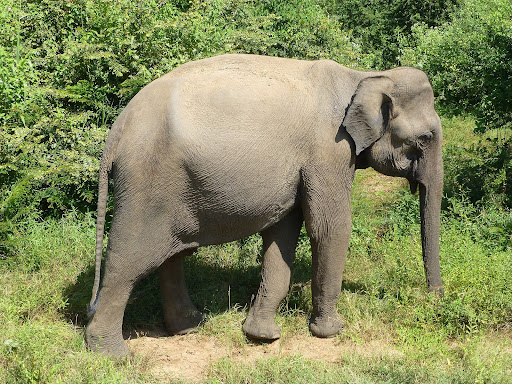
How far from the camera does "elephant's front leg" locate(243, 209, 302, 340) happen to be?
209 inches

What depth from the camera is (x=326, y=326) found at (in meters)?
5.38

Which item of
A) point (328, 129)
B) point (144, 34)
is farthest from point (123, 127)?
point (144, 34)

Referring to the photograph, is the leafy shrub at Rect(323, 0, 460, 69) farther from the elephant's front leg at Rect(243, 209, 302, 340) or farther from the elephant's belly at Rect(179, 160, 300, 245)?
the elephant's belly at Rect(179, 160, 300, 245)

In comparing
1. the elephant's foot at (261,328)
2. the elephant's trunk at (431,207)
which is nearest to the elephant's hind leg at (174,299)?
the elephant's foot at (261,328)

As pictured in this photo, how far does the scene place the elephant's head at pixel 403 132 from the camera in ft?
16.2

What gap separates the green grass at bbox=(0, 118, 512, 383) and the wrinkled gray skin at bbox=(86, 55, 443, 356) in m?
0.25

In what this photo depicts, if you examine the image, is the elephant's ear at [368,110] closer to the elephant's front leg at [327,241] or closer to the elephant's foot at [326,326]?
the elephant's front leg at [327,241]

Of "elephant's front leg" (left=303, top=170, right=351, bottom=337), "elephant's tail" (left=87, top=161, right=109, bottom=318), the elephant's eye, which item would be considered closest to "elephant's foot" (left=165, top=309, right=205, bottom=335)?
"elephant's tail" (left=87, top=161, right=109, bottom=318)

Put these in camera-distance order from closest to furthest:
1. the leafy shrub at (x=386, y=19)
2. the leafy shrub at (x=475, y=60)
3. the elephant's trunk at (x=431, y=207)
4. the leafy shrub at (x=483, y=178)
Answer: the elephant's trunk at (x=431, y=207)
the leafy shrub at (x=483, y=178)
the leafy shrub at (x=475, y=60)
the leafy shrub at (x=386, y=19)

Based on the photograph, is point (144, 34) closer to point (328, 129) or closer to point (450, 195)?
point (328, 129)

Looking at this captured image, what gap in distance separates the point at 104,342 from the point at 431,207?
2.71 metres

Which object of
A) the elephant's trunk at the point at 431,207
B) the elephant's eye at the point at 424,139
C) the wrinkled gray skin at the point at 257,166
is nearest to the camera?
the wrinkled gray skin at the point at 257,166

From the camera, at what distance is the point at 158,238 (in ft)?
15.5

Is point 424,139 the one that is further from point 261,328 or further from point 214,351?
point 214,351
